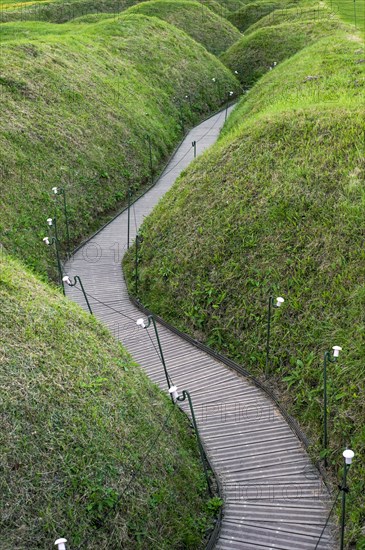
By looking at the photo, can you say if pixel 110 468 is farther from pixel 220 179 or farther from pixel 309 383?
pixel 220 179

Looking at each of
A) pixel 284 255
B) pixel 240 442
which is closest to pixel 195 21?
pixel 284 255

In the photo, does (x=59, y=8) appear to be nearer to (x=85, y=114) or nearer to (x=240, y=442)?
(x=85, y=114)

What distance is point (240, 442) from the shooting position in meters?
13.5

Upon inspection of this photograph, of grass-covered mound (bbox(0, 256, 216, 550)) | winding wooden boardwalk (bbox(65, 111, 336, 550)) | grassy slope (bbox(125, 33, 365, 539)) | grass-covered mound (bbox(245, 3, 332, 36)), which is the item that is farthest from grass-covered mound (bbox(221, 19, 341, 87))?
grass-covered mound (bbox(0, 256, 216, 550))

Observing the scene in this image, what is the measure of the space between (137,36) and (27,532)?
114 ft

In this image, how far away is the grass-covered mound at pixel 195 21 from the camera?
48531 mm

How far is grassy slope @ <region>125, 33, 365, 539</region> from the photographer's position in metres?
14.3

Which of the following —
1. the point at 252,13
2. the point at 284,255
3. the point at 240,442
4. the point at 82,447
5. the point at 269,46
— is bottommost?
Answer: the point at 240,442

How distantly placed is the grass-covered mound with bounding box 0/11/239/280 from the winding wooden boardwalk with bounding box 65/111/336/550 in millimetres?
3882

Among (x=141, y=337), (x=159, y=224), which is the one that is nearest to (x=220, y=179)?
(x=159, y=224)

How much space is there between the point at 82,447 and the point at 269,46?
125 ft

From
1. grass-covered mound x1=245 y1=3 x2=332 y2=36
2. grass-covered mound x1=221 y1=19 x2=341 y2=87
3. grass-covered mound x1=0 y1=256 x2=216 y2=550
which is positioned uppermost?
grass-covered mound x1=245 y1=3 x2=332 y2=36

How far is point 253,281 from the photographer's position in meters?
17.3

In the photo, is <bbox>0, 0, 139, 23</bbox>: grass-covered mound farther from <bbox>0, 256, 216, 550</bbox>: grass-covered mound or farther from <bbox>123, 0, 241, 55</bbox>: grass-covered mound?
<bbox>0, 256, 216, 550</bbox>: grass-covered mound
